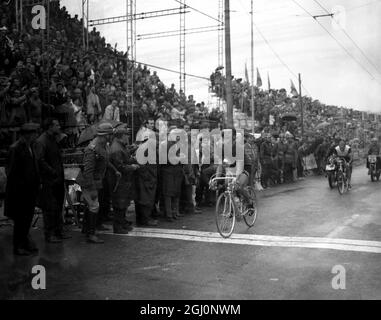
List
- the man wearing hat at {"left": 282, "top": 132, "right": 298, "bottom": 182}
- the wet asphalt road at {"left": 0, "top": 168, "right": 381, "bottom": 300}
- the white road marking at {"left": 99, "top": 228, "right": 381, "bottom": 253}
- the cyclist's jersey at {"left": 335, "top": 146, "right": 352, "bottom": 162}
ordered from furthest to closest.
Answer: the man wearing hat at {"left": 282, "top": 132, "right": 298, "bottom": 182}, the cyclist's jersey at {"left": 335, "top": 146, "right": 352, "bottom": 162}, the white road marking at {"left": 99, "top": 228, "right": 381, "bottom": 253}, the wet asphalt road at {"left": 0, "top": 168, "right": 381, "bottom": 300}

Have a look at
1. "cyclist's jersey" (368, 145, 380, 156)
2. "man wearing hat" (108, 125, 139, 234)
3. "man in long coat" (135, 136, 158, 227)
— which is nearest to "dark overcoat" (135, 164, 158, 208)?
"man in long coat" (135, 136, 158, 227)

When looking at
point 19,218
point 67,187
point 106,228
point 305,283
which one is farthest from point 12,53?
point 305,283

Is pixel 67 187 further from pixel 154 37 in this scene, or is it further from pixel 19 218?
pixel 154 37

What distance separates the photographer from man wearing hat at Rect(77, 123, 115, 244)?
8.59m

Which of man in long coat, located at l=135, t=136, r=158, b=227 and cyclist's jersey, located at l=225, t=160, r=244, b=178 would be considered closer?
cyclist's jersey, located at l=225, t=160, r=244, b=178

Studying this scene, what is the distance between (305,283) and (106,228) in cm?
489

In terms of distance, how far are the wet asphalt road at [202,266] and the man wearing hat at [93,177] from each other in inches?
11.9

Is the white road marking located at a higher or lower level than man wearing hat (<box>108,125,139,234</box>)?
lower

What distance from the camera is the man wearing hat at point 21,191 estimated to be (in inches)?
303

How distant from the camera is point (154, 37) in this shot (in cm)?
2292

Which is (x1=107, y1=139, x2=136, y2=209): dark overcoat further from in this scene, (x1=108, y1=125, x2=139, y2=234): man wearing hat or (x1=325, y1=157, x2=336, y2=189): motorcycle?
(x1=325, y1=157, x2=336, y2=189): motorcycle

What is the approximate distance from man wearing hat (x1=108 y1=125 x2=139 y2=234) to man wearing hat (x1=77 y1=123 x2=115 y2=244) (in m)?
0.63

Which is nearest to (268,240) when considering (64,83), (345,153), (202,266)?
(202,266)

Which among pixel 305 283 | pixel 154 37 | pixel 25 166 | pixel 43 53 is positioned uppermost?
pixel 154 37
